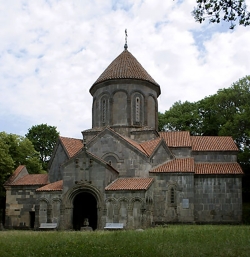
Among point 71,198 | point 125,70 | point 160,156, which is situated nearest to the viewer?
point 71,198

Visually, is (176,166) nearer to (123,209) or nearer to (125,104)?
(123,209)

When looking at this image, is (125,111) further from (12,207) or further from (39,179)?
(12,207)

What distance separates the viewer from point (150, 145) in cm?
2789

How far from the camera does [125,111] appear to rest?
29.1m

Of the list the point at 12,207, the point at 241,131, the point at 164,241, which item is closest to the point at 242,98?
the point at 241,131

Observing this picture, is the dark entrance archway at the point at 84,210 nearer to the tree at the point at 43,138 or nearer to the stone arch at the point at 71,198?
the stone arch at the point at 71,198

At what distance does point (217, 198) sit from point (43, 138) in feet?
91.0

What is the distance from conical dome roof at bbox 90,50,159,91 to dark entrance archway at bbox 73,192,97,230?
8123 millimetres

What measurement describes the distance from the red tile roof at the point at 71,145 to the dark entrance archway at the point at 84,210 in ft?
9.92

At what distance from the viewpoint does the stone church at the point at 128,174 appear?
24.5 m

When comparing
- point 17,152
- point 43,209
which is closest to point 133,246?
Result: point 43,209

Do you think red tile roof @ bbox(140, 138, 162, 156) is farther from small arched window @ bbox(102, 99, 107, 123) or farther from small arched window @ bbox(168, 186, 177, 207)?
small arched window @ bbox(102, 99, 107, 123)

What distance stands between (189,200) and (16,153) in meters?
15.6

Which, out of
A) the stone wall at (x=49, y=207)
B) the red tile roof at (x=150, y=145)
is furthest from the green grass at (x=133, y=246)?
the red tile roof at (x=150, y=145)
